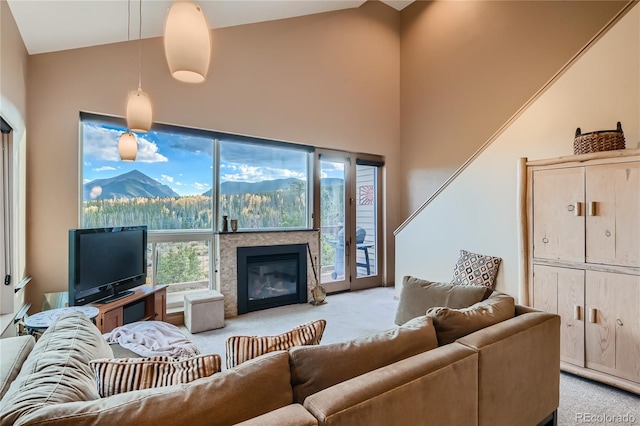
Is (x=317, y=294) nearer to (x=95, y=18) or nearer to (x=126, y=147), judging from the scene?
(x=126, y=147)

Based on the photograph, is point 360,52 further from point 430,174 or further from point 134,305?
point 134,305

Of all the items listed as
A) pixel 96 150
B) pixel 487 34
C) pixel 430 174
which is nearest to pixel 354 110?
pixel 430 174

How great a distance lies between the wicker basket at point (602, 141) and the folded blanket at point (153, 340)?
132 inches

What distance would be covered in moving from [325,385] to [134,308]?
2.96m

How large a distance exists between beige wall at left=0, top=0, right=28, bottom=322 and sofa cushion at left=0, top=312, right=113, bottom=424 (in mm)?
1602

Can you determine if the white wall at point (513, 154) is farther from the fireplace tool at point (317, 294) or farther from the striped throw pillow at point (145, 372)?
the striped throw pillow at point (145, 372)

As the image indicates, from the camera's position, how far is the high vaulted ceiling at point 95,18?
2.70 metres

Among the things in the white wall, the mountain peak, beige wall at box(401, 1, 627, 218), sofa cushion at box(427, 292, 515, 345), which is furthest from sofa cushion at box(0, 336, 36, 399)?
beige wall at box(401, 1, 627, 218)

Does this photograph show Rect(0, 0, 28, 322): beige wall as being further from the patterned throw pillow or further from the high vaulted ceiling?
the patterned throw pillow

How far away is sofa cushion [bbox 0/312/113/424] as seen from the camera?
92 centimetres

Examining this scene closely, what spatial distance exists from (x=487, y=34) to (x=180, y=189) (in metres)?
5.09

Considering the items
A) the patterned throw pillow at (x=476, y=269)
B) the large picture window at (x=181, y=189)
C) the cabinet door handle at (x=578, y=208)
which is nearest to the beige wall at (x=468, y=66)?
the patterned throw pillow at (x=476, y=269)

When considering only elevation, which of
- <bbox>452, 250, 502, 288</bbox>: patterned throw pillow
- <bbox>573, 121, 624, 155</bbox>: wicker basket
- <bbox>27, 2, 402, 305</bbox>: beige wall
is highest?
<bbox>27, 2, 402, 305</bbox>: beige wall

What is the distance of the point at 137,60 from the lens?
3781mm
